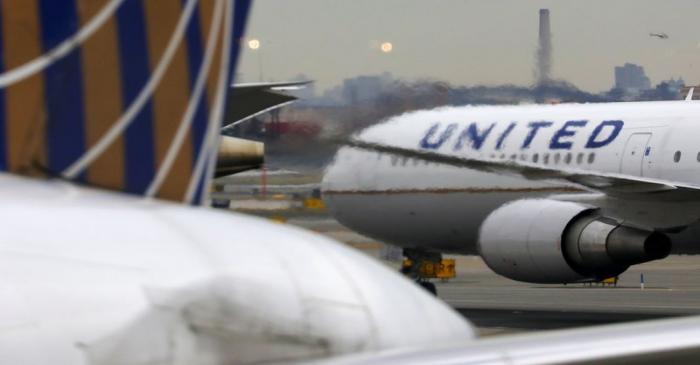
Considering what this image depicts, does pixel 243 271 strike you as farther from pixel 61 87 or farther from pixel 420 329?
pixel 61 87

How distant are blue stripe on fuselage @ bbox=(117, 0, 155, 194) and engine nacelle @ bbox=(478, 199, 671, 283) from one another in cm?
1362

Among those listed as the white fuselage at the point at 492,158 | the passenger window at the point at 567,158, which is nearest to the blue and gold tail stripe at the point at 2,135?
the white fuselage at the point at 492,158

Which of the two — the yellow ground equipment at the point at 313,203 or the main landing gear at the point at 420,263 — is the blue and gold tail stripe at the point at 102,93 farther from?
the main landing gear at the point at 420,263

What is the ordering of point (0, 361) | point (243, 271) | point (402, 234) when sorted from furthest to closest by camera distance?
point (402, 234), point (243, 271), point (0, 361)

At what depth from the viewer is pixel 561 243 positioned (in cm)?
1727

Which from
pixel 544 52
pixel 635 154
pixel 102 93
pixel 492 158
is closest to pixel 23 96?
pixel 102 93

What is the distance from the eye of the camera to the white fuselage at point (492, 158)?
17391 mm

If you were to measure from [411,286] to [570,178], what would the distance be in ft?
43.2

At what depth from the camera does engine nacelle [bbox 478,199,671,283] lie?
16969 mm

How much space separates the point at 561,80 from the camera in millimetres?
17984

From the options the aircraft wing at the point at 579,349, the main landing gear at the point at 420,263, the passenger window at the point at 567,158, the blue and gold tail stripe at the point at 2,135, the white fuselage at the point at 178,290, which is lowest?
the main landing gear at the point at 420,263

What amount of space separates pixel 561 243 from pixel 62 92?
46.5 feet

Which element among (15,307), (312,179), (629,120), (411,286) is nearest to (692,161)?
(629,120)

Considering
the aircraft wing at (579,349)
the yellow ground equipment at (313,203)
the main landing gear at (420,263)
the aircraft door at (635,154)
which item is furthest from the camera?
the main landing gear at (420,263)
